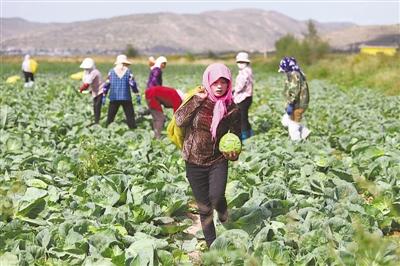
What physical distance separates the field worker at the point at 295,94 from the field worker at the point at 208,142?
4.77 meters

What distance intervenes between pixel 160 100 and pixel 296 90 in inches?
89.3

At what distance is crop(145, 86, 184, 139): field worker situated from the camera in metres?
8.92

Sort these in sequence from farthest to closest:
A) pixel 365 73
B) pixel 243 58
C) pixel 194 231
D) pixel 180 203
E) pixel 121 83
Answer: pixel 365 73, pixel 121 83, pixel 243 58, pixel 180 203, pixel 194 231

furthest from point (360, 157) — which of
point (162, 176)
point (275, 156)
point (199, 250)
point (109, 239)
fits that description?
point (109, 239)

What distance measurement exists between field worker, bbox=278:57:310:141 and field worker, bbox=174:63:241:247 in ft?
15.6

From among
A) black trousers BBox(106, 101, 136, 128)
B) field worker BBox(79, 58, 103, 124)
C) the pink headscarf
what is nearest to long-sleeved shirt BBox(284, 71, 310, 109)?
black trousers BBox(106, 101, 136, 128)

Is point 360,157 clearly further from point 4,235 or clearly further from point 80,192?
point 4,235

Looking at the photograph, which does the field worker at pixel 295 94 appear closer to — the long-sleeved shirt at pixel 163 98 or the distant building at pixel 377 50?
the long-sleeved shirt at pixel 163 98

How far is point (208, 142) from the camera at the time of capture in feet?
16.2

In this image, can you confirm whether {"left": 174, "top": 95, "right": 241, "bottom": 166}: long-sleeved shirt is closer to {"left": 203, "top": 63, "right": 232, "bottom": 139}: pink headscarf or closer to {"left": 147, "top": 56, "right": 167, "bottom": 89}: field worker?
{"left": 203, "top": 63, "right": 232, "bottom": 139}: pink headscarf

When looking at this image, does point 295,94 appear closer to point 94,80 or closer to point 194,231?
point 94,80

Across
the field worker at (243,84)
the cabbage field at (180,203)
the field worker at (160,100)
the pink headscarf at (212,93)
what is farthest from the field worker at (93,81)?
the pink headscarf at (212,93)

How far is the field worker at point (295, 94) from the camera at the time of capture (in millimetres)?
9508

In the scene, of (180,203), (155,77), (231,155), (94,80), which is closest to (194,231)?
(180,203)
